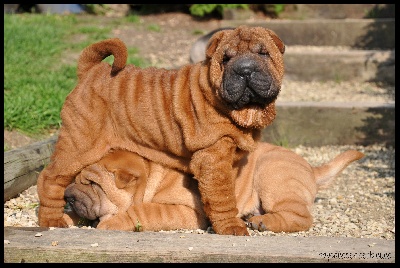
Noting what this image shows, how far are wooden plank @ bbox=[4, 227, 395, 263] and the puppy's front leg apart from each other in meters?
0.22

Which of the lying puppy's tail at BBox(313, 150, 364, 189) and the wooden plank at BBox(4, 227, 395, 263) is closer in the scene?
the wooden plank at BBox(4, 227, 395, 263)

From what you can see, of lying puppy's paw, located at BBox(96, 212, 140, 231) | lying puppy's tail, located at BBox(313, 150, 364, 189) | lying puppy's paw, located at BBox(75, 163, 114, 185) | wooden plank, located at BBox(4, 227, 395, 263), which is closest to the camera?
wooden plank, located at BBox(4, 227, 395, 263)

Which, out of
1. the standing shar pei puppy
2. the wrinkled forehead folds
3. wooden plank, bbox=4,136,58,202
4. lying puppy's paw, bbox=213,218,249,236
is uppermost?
the wrinkled forehead folds

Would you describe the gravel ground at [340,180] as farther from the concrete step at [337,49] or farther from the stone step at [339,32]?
the stone step at [339,32]

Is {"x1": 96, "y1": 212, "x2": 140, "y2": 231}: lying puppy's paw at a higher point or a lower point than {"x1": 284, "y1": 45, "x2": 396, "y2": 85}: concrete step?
higher

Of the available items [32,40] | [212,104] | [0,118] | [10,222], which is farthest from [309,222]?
[32,40]

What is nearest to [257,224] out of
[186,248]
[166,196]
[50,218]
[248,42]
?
[166,196]

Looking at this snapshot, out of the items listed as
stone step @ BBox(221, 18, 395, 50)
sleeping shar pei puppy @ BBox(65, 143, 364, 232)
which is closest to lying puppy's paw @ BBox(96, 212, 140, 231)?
sleeping shar pei puppy @ BBox(65, 143, 364, 232)

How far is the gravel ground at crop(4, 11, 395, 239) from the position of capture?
446 cm

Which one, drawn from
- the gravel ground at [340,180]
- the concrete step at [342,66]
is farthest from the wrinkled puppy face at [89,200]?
the concrete step at [342,66]

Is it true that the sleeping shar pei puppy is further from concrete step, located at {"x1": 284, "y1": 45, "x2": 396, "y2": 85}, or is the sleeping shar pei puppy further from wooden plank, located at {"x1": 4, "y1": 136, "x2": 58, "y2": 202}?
concrete step, located at {"x1": 284, "y1": 45, "x2": 396, "y2": 85}

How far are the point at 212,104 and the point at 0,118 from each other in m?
2.96

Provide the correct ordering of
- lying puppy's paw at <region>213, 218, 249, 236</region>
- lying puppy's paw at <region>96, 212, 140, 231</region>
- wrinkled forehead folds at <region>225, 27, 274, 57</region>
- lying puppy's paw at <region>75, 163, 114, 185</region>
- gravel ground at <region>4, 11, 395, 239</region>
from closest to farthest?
wrinkled forehead folds at <region>225, 27, 274, 57</region> < lying puppy's paw at <region>213, 218, 249, 236</region> < lying puppy's paw at <region>96, 212, 140, 231</region> < lying puppy's paw at <region>75, 163, 114, 185</region> < gravel ground at <region>4, 11, 395, 239</region>

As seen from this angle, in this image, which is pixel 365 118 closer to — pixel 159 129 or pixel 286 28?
pixel 159 129
